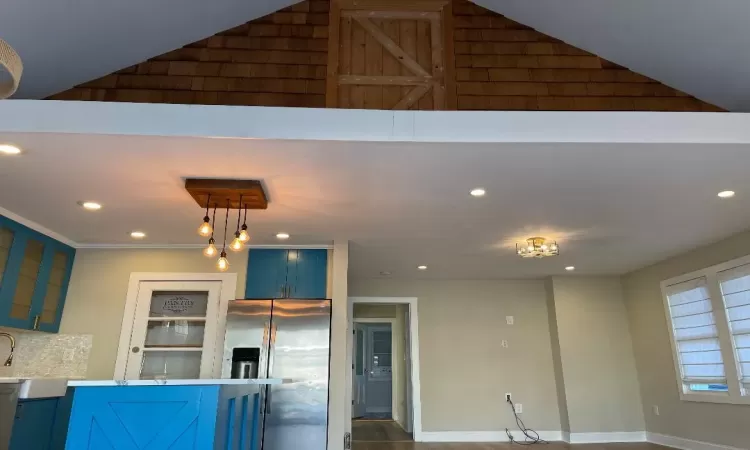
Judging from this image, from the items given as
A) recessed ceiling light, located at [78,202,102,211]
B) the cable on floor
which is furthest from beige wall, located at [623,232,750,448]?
recessed ceiling light, located at [78,202,102,211]

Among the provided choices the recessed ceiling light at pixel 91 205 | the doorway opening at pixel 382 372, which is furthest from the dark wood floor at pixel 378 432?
the recessed ceiling light at pixel 91 205

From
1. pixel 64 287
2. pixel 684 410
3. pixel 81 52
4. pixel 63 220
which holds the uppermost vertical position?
pixel 81 52

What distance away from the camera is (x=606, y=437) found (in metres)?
6.19

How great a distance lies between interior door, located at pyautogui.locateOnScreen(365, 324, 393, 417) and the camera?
1042 centimetres

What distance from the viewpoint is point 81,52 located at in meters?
3.27

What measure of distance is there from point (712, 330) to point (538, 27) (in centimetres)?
393

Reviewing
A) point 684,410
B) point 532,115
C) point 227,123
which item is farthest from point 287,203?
point 684,410

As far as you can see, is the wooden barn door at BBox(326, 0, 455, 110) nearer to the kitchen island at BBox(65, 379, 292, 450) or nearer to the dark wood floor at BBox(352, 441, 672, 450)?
the kitchen island at BBox(65, 379, 292, 450)

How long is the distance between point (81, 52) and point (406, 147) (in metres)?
2.41

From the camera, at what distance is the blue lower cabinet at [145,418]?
7.64ft

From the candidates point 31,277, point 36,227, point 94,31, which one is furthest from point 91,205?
point 94,31

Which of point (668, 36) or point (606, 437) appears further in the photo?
point (606, 437)

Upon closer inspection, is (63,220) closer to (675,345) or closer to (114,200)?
→ (114,200)

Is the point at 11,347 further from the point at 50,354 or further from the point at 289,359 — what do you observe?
the point at 289,359
